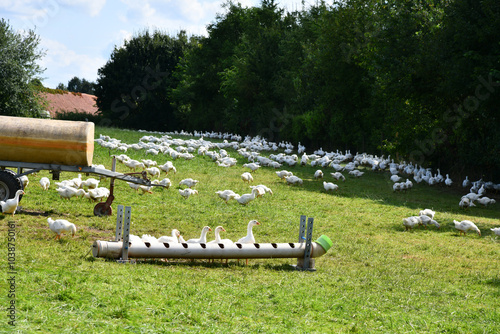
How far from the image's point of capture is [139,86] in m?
76.3

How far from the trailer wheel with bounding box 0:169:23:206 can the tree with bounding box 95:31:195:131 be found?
63545mm

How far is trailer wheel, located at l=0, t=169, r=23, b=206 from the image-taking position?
13.0m

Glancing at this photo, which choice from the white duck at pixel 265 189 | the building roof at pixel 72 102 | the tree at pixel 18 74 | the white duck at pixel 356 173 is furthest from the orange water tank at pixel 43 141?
the building roof at pixel 72 102

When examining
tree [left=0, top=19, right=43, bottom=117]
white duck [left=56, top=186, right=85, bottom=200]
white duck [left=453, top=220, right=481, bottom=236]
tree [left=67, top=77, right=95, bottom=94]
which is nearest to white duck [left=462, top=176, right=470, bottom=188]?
white duck [left=453, top=220, right=481, bottom=236]

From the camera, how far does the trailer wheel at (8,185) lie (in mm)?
13008

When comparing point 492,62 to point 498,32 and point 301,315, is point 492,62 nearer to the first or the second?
point 498,32

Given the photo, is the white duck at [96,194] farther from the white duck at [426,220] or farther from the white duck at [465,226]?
the white duck at [465,226]

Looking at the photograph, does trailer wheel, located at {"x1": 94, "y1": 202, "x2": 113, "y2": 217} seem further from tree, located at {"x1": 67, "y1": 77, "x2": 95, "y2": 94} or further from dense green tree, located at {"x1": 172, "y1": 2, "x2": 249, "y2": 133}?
tree, located at {"x1": 67, "y1": 77, "x2": 95, "y2": 94}

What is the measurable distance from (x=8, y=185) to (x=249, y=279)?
7055 mm

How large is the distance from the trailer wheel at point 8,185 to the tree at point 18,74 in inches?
1258

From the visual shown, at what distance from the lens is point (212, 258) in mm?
9680

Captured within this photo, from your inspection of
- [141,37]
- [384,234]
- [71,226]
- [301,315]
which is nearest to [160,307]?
[301,315]

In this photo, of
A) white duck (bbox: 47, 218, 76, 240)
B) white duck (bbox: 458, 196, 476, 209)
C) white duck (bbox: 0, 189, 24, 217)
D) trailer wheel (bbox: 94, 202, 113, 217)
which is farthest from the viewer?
white duck (bbox: 458, 196, 476, 209)

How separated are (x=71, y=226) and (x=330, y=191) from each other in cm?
1438
